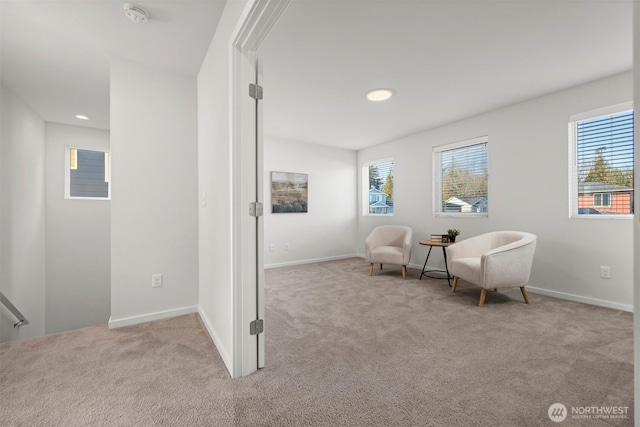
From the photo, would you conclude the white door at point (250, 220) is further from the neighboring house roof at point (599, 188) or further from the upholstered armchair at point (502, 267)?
the neighboring house roof at point (599, 188)

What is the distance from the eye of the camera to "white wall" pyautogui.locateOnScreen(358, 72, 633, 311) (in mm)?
2805

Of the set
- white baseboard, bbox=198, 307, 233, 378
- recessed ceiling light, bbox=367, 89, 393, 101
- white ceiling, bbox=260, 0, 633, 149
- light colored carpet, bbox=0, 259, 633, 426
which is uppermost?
white ceiling, bbox=260, 0, 633, 149

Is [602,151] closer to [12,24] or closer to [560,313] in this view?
[560,313]

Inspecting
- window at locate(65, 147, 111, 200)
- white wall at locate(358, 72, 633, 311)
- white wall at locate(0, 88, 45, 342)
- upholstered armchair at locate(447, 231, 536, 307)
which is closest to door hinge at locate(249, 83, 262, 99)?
upholstered armchair at locate(447, 231, 536, 307)

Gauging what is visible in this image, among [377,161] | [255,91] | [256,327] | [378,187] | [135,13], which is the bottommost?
[256,327]

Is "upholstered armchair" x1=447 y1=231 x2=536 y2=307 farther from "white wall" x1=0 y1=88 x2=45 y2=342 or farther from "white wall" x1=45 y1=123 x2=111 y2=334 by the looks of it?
"white wall" x1=45 y1=123 x2=111 y2=334

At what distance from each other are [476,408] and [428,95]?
10.2ft

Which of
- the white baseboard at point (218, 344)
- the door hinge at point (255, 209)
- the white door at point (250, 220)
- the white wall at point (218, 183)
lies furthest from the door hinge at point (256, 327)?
the door hinge at point (255, 209)

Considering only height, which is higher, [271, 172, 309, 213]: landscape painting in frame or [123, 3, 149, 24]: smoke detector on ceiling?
[123, 3, 149, 24]: smoke detector on ceiling

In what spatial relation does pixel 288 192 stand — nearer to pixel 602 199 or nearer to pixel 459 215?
pixel 459 215

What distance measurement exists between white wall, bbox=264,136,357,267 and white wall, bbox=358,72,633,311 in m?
2.19

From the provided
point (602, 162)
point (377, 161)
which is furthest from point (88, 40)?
point (602, 162)

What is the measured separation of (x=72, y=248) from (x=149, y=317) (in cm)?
274

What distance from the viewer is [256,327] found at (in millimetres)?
1709
